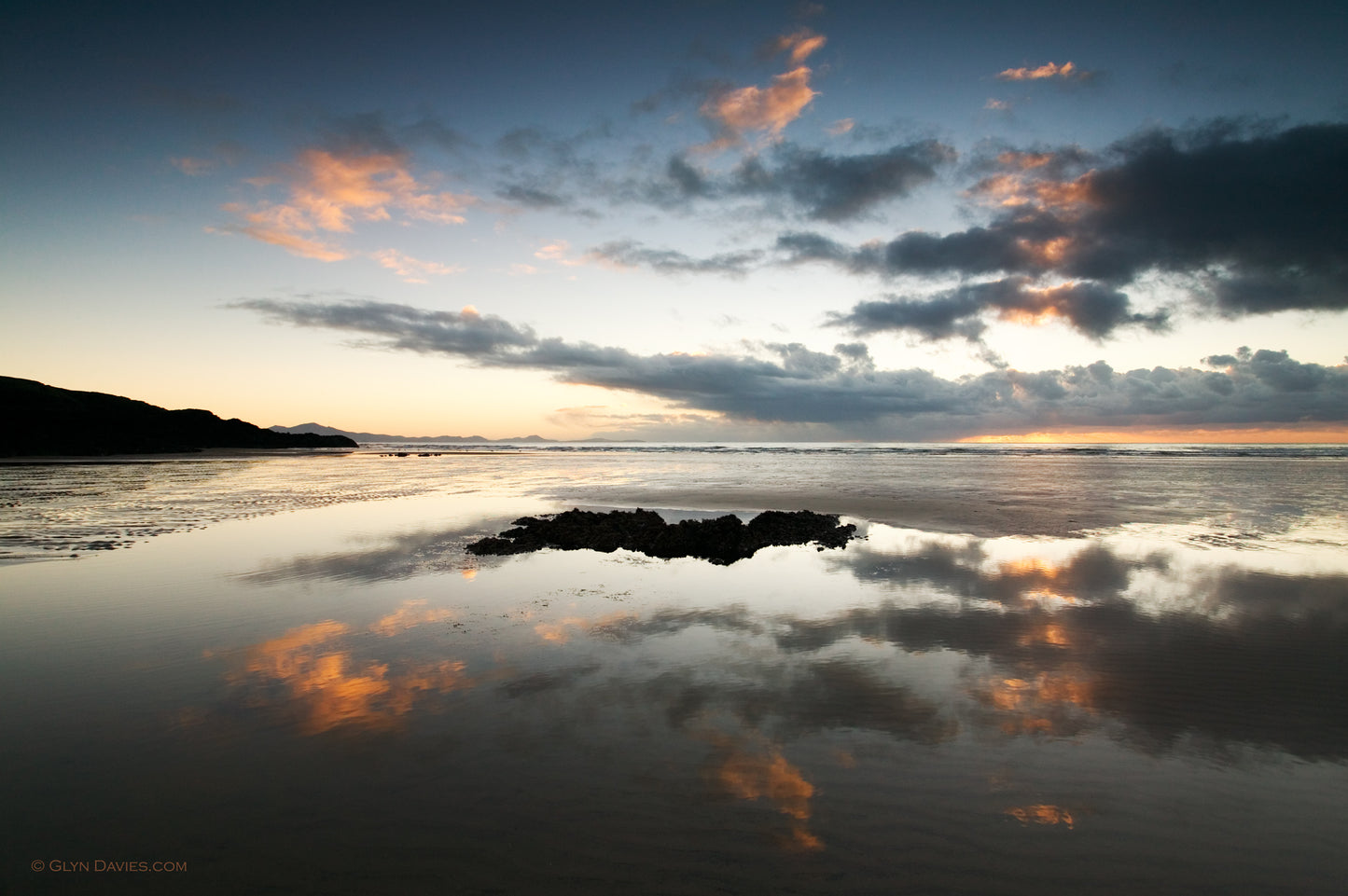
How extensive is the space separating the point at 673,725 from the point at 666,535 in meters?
9.95

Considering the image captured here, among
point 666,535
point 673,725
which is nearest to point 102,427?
point 666,535

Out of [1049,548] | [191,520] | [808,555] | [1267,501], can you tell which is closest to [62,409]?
[191,520]

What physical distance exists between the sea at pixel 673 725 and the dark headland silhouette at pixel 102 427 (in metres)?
77.4

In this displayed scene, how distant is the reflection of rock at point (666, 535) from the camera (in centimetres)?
1550

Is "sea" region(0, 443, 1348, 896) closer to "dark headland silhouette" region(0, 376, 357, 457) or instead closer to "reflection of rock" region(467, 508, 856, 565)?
"reflection of rock" region(467, 508, 856, 565)

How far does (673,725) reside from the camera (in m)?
6.11

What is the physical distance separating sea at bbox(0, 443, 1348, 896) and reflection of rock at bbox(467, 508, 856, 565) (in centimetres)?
125

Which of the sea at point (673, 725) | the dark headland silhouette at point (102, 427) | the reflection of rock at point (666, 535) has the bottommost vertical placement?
the sea at point (673, 725)

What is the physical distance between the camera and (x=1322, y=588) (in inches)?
458

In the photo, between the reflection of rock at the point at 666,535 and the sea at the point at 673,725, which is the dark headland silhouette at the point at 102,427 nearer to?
the sea at the point at 673,725

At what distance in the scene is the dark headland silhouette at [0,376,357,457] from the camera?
6606cm

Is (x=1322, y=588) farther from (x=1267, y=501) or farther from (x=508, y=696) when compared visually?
(x=1267, y=501)

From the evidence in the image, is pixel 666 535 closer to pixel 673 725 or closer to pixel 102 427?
pixel 673 725

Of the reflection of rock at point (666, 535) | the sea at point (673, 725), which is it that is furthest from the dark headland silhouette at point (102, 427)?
the reflection of rock at point (666, 535)
